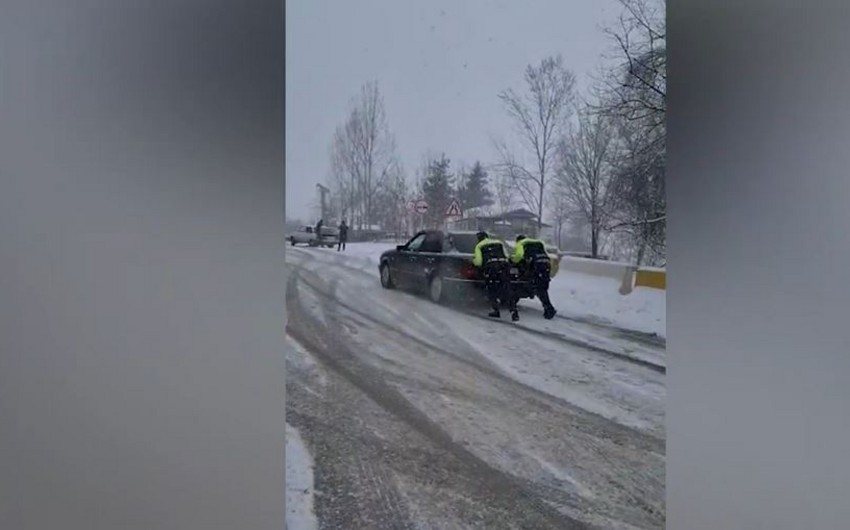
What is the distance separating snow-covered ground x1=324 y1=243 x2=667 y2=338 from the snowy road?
3cm

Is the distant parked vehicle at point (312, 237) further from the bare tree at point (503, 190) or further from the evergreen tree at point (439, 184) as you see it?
the bare tree at point (503, 190)

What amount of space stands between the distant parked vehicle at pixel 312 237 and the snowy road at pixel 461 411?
3 cm

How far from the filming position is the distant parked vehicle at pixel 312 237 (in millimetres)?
1497

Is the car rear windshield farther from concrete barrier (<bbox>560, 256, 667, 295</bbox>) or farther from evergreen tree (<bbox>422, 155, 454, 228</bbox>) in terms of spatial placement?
concrete barrier (<bbox>560, 256, 667, 295</bbox>)

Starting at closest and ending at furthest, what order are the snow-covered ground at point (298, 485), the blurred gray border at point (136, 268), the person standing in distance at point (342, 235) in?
the blurred gray border at point (136, 268) < the snow-covered ground at point (298, 485) < the person standing in distance at point (342, 235)

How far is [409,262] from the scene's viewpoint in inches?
63.9

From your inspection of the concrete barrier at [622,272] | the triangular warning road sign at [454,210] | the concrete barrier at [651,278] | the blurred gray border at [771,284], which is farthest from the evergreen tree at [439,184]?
the blurred gray border at [771,284]

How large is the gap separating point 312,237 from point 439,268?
1.29 feet

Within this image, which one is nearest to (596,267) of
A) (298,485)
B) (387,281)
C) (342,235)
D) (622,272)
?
(622,272)

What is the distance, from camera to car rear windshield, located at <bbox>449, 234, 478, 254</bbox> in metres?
1.64

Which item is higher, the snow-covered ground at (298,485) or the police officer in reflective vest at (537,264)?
the police officer in reflective vest at (537,264)

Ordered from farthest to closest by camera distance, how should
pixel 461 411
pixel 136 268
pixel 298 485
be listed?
pixel 461 411, pixel 298 485, pixel 136 268

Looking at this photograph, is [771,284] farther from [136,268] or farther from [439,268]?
[136,268]

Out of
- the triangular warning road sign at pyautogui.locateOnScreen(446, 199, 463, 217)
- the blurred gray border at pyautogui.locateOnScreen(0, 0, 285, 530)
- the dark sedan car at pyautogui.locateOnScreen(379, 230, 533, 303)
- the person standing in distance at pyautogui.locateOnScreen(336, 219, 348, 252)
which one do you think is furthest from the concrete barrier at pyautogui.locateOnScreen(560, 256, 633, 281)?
the blurred gray border at pyautogui.locateOnScreen(0, 0, 285, 530)
